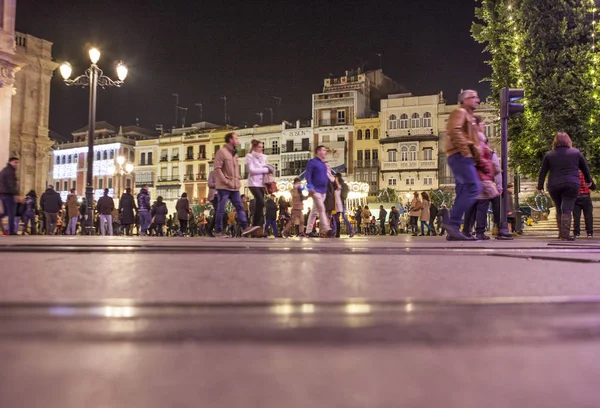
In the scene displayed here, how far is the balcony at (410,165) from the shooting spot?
4641 cm

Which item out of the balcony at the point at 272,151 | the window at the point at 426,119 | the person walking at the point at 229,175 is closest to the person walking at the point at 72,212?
the person walking at the point at 229,175

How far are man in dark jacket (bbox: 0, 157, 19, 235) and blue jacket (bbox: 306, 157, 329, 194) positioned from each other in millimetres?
5719

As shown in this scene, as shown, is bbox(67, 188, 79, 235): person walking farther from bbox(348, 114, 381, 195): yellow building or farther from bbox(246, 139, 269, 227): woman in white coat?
bbox(348, 114, 381, 195): yellow building

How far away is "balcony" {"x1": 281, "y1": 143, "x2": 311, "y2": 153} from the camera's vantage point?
5156 cm

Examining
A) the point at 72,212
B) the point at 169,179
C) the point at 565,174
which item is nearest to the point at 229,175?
the point at 565,174

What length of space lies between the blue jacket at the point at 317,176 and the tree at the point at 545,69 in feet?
28.2

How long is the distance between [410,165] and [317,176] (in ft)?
130

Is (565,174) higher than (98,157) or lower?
lower

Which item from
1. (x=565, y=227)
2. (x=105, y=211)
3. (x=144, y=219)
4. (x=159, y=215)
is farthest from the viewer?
(x=159, y=215)

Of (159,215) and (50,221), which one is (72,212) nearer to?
(50,221)

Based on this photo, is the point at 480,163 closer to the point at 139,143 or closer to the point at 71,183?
the point at 139,143

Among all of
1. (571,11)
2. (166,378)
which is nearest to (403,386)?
(166,378)

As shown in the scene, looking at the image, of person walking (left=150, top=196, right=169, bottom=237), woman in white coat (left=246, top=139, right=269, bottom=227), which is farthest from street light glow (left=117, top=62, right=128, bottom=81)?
woman in white coat (left=246, top=139, right=269, bottom=227)

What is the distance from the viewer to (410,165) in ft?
155
